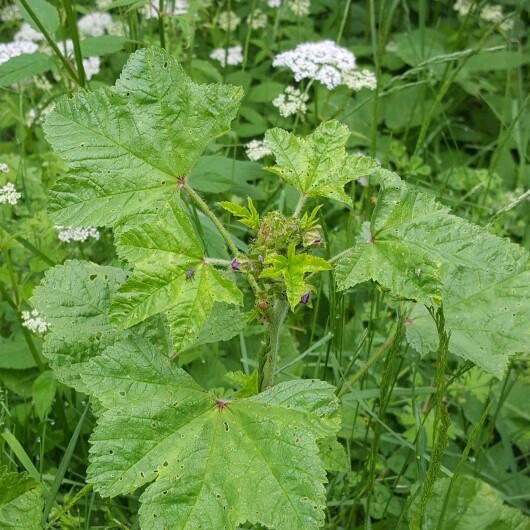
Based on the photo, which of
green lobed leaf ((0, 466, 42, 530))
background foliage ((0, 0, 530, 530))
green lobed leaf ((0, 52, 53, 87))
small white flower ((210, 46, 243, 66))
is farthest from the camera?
small white flower ((210, 46, 243, 66))

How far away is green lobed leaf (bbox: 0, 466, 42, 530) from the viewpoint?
1.51 metres

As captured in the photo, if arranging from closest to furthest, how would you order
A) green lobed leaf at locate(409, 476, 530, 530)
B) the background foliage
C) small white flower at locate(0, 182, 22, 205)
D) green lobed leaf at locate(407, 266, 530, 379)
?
the background foliage, green lobed leaf at locate(407, 266, 530, 379), green lobed leaf at locate(409, 476, 530, 530), small white flower at locate(0, 182, 22, 205)

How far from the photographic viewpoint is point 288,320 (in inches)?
98.7

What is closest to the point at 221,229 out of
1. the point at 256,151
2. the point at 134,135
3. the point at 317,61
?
the point at 134,135

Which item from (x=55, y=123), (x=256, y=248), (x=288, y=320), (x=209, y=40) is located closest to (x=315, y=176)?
(x=256, y=248)

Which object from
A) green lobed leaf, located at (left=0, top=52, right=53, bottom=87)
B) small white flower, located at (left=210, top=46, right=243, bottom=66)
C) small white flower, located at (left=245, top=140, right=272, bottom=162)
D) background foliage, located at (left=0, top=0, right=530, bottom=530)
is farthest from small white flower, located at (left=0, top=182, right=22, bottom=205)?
small white flower, located at (left=210, top=46, right=243, bottom=66)

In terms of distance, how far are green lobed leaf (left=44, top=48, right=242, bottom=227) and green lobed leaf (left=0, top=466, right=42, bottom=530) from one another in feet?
1.73

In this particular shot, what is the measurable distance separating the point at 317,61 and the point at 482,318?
3.92ft

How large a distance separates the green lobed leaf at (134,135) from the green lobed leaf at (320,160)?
139 mm

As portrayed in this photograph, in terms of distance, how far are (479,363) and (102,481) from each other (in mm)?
843

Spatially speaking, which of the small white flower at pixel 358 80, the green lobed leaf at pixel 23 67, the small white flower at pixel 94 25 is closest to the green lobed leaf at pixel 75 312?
the green lobed leaf at pixel 23 67

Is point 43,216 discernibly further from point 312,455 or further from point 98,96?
point 312,455

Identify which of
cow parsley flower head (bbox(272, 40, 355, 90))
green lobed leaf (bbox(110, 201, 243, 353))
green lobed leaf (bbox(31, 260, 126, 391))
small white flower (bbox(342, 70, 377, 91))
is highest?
green lobed leaf (bbox(110, 201, 243, 353))

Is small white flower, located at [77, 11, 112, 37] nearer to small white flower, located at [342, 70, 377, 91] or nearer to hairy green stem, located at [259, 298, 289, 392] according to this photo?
small white flower, located at [342, 70, 377, 91]
